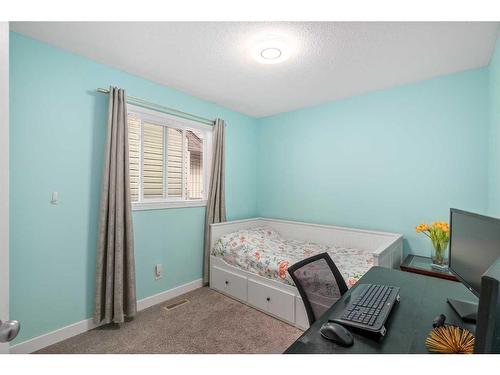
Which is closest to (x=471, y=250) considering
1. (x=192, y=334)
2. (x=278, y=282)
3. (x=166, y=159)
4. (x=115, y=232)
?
(x=278, y=282)

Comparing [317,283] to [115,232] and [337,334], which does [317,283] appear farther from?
[115,232]

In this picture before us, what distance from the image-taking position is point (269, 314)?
2490 millimetres

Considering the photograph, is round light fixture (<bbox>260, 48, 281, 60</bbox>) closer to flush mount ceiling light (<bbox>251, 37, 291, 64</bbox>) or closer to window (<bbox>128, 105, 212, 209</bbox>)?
flush mount ceiling light (<bbox>251, 37, 291, 64</bbox>)

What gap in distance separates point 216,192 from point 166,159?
755 mm

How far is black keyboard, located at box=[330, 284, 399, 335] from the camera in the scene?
923 millimetres

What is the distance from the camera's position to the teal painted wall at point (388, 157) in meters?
2.35

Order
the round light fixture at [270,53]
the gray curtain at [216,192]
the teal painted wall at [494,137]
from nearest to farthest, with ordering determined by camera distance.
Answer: the teal painted wall at [494,137] → the round light fixture at [270,53] → the gray curtain at [216,192]

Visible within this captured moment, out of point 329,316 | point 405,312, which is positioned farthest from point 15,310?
point 405,312

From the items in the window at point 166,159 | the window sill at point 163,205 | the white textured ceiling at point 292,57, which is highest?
the white textured ceiling at point 292,57

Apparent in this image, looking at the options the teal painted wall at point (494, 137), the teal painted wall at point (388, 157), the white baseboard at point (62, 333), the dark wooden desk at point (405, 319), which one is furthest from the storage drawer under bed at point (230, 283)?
the teal painted wall at point (494, 137)

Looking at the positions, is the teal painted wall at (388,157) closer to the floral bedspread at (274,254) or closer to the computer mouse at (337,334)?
the floral bedspread at (274,254)

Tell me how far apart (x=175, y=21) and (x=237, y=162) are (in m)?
2.16

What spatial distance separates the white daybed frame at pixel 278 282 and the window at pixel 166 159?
614 millimetres
